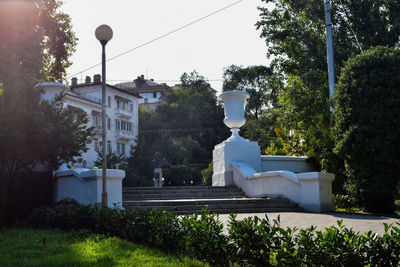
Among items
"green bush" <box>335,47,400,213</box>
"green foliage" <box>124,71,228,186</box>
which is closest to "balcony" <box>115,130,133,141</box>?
"green foliage" <box>124,71,228,186</box>

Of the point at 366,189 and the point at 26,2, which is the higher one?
the point at 26,2

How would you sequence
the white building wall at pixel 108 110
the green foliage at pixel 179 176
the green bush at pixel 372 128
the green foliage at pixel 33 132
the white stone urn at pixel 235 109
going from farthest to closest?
the white building wall at pixel 108 110 < the green foliage at pixel 179 176 < the white stone urn at pixel 235 109 < the green bush at pixel 372 128 < the green foliage at pixel 33 132

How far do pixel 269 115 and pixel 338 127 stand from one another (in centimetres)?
1035

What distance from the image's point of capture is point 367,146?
945 centimetres

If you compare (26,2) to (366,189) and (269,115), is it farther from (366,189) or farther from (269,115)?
(366,189)

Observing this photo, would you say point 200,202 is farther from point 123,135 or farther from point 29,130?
point 123,135

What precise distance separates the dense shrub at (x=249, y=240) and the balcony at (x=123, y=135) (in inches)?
1833

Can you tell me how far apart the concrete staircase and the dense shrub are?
9.71 feet

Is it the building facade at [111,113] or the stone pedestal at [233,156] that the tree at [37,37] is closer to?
the stone pedestal at [233,156]

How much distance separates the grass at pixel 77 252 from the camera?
5.14m

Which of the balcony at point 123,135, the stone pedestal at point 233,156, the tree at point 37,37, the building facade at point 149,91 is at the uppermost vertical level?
the building facade at point 149,91

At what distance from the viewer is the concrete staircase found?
10.4m

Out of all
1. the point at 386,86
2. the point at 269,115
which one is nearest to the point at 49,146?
the point at 386,86

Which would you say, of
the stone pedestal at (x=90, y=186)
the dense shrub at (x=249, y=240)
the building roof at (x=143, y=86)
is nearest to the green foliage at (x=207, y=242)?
the dense shrub at (x=249, y=240)
